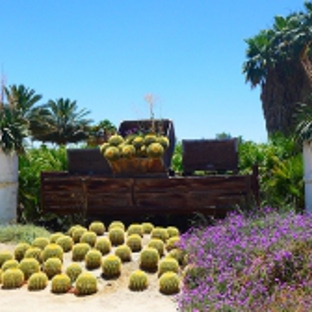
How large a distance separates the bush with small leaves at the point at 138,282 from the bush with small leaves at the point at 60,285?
0.88 m

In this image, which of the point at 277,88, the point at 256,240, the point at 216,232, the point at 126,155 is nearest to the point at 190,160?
the point at 126,155

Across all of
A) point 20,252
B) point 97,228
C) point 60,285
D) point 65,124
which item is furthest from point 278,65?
point 60,285

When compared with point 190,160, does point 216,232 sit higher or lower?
lower

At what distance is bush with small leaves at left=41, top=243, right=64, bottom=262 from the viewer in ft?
27.5

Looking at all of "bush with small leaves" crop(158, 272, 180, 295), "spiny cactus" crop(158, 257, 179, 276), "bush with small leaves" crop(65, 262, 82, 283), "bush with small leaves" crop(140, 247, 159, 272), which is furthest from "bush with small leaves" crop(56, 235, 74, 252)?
"bush with small leaves" crop(158, 272, 180, 295)

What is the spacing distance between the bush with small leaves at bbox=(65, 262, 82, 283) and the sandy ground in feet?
1.02

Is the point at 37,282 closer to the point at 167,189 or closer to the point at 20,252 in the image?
the point at 20,252

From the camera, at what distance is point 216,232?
7.96 metres

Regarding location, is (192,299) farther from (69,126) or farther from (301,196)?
(69,126)

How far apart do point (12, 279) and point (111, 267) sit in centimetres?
142

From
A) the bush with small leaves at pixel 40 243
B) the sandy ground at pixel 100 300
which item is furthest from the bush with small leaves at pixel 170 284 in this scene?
the bush with small leaves at pixel 40 243

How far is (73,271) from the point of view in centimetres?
771

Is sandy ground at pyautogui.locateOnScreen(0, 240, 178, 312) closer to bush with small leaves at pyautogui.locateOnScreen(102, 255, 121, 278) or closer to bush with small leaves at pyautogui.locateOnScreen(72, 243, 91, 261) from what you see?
bush with small leaves at pyautogui.locateOnScreen(102, 255, 121, 278)

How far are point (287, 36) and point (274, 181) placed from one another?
27702mm
